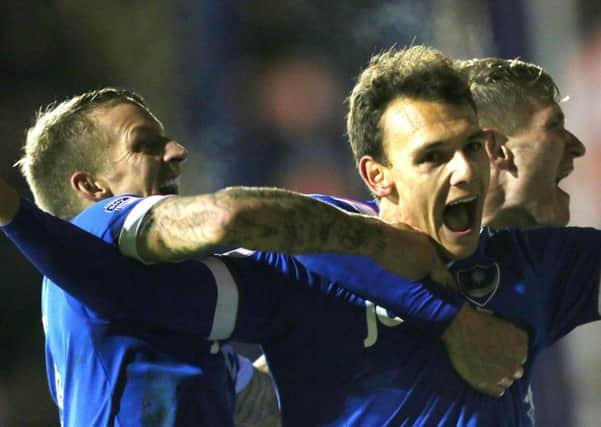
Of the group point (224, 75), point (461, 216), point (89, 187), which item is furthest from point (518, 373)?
→ point (224, 75)

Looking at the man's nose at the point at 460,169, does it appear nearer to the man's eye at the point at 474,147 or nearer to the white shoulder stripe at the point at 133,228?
the man's eye at the point at 474,147

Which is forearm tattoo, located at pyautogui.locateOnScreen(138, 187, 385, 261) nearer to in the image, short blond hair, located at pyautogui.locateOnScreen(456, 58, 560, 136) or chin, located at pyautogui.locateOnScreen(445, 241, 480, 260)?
chin, located at pyautogui.locateOnScreen(445, 241, 480, 260)

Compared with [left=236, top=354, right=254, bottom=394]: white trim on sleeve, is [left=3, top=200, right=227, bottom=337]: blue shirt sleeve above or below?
above

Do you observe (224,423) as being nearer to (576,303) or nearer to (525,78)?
(576,303)

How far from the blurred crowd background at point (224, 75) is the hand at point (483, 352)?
139cm

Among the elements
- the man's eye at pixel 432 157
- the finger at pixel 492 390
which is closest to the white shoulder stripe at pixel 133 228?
the man's eye at pixel 432 157

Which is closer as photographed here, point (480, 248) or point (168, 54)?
point (480, 248)

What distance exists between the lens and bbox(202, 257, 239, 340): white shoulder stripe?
1846 mm

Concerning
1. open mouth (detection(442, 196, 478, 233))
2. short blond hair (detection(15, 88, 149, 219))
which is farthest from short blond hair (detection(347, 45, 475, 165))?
short blond hair (detection(15, 88, 149, 219))

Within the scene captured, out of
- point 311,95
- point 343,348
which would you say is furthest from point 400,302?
point 311,95

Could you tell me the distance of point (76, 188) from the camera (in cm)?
235

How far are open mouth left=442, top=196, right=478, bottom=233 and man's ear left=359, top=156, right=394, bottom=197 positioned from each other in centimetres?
10

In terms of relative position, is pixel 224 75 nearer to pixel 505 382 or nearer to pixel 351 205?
pixel 351 205

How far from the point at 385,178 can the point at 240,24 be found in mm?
1767
